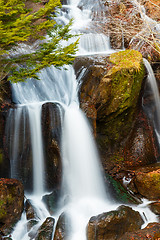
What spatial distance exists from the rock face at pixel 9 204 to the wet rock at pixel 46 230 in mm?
787

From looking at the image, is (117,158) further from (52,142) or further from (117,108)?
(52,142)

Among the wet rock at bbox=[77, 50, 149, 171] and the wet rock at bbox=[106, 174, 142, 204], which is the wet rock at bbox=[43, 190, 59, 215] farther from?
the wet rock at bbox=[77, 50, 149, 171]

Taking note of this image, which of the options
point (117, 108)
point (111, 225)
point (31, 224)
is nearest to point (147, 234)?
point (111, 225)

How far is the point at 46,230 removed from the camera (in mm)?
5266

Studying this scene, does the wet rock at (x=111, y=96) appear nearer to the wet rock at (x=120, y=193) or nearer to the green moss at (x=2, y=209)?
the wet rock at (x=120, y=193)

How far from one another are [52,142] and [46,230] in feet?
8.58

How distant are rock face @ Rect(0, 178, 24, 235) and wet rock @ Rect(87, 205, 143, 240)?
203cm

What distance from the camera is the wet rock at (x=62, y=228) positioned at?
5.04m

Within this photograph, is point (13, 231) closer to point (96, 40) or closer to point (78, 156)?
point (78, 156)

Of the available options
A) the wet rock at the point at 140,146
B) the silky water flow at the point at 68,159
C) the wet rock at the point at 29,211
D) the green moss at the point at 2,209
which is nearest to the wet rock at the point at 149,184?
the silky water flow at the point at 68,159

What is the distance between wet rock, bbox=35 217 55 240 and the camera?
16.8ft

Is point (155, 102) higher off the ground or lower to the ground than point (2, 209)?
higher

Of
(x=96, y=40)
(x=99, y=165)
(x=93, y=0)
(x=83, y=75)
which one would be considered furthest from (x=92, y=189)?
(x=93, y=0)

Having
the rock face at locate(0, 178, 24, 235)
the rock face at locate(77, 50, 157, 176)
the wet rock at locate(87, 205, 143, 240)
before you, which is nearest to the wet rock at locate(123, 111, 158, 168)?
the rock face at locate(77, 50, 157, 176)
